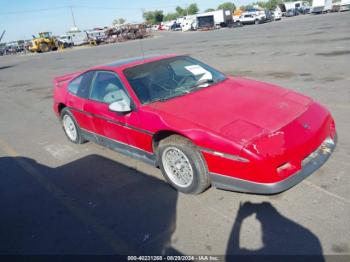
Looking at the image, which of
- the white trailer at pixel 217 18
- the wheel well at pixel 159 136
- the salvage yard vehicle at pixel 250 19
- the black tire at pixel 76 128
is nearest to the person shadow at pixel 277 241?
the wheel well at pixel 159 136

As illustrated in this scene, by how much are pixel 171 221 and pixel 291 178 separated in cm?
123

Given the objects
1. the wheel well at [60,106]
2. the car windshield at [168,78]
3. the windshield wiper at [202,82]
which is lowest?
the wheel well at [60,106]

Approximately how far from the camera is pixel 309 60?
10773 millimetres

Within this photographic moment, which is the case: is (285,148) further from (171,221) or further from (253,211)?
(171,221)


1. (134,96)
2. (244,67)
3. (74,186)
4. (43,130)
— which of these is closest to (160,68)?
(134,96)

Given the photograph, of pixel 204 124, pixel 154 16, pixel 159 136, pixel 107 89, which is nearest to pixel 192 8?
pixel 154 16

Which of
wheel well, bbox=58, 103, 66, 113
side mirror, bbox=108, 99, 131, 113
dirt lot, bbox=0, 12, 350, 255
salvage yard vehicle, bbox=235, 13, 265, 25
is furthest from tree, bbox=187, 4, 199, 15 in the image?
side mirror, bbox=108, 99, 131, 113

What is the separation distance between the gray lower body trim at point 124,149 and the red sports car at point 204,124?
16 millimetres

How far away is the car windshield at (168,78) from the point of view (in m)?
3.92

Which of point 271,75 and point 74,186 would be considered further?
point 271,75

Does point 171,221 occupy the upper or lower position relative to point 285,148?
lower

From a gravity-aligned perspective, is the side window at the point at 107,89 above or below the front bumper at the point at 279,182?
above

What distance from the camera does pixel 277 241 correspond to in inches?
105

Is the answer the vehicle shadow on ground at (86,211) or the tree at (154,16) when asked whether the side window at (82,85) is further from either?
the tree at (154,16)
